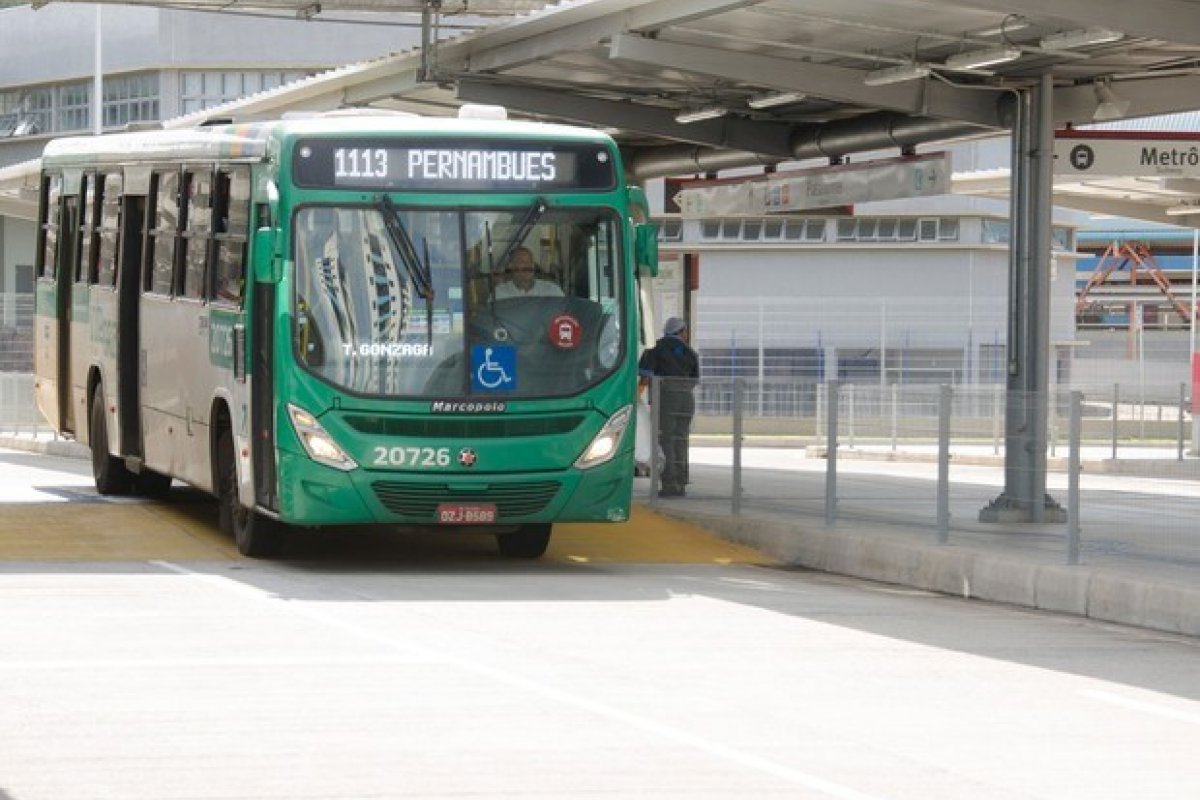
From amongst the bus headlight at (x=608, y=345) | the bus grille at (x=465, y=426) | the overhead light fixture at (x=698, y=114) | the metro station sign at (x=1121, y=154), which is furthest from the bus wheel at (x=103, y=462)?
the metro station sign at (x=1121, y=154)

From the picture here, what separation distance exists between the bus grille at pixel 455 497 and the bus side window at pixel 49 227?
897 centimetres

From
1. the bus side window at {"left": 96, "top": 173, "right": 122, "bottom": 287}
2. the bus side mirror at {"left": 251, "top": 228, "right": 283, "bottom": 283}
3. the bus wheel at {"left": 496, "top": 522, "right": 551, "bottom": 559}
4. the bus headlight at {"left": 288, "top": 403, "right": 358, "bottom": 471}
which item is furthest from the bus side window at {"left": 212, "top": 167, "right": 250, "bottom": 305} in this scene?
the bus side window at {"left": 96, "top": 173, "right": 122, "bottom": 287}

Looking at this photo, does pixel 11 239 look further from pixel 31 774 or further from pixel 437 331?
pixel 31 774

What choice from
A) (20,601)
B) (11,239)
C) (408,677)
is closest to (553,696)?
(408,677)

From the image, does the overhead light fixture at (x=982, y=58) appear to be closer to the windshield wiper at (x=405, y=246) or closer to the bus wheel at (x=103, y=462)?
the windshield wiper at (x=405, y=246)

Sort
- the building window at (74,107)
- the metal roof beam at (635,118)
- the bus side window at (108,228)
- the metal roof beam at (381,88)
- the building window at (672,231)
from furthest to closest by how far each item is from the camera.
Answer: the building window at (74,107), the building window at (672,231), the metal roof beam at (381,88), the metal roof beam at (635,118), the bus side window at (108,228)

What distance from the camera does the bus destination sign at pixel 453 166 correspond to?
1808 centimetres

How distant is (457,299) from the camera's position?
1811 centimetres

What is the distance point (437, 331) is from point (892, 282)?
4201 centimetres

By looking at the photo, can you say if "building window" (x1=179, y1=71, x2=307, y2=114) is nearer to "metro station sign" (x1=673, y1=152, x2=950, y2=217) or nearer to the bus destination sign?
"metro station sign" (x1=673, y1=152, x2=950, y2=217)

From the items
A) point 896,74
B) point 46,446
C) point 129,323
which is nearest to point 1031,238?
point 896,74

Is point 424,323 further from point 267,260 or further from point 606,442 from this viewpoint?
point 606,442

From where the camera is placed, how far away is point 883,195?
23797mm

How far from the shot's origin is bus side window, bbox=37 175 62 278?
25906 millimetres
